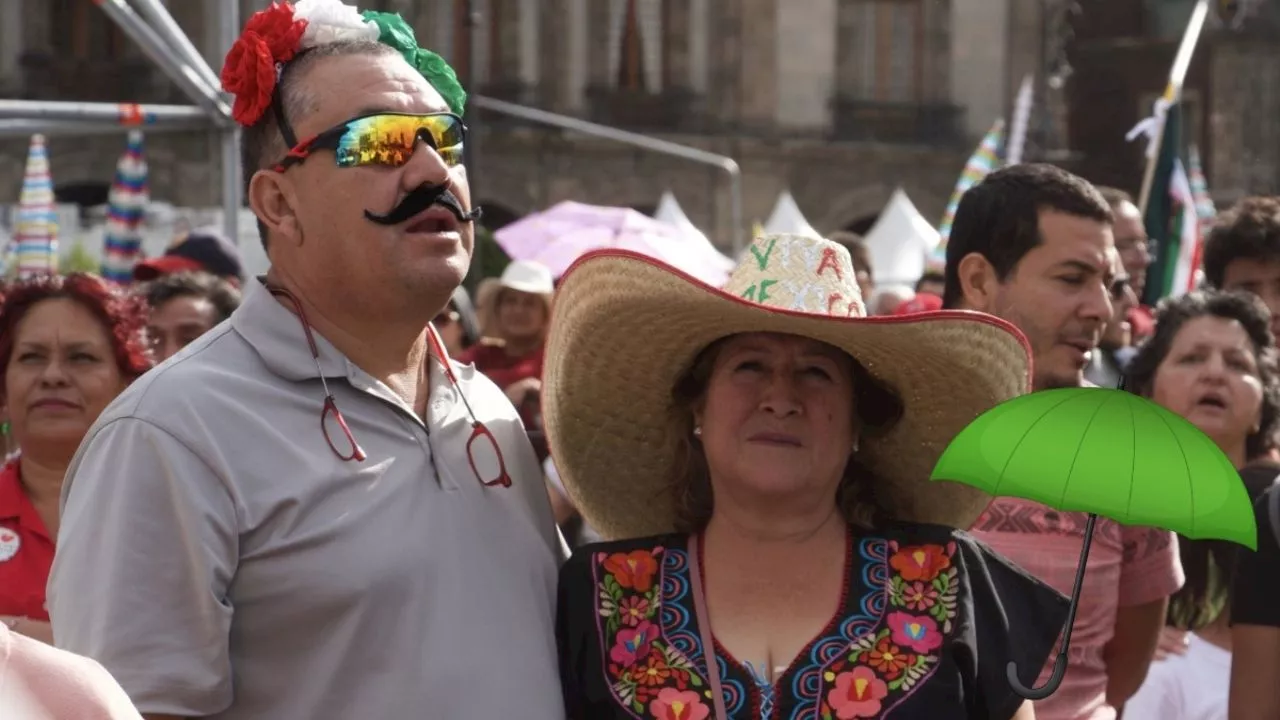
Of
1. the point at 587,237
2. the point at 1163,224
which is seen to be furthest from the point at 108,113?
the point at 587,237

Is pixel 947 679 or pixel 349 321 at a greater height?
pixel 349 321

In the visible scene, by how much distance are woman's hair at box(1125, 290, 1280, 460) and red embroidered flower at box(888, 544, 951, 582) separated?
2.00 metres

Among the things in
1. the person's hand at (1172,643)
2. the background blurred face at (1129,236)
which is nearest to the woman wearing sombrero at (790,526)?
the person's hand at (1172,643)

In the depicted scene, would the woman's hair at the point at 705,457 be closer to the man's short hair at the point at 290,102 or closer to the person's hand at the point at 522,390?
the man's short hair at the point at 290,102

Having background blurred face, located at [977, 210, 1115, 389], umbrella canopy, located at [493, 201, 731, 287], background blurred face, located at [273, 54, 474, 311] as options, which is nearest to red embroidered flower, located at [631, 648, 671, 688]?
background blurred face, located at [273, 54, 474, 311]

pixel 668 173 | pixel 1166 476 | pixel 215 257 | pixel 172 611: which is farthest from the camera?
pixel 668 173

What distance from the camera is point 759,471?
3.37m

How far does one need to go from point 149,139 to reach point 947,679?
24.6 metres

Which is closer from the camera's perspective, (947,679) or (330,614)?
(330,614)

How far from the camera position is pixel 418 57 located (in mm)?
3422

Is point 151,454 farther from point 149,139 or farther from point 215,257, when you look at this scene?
point 149,139

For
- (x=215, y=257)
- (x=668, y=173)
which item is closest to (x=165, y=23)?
(x=215, y=257)

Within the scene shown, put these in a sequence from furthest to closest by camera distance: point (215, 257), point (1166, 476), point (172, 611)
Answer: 1. point (215, 257)
2. point (1166, 476)
3. point (172, 611)

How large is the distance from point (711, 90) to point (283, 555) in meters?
28.7
